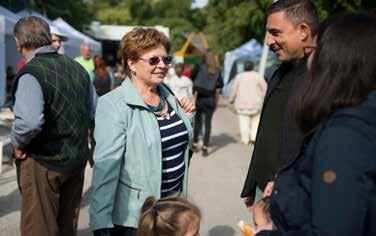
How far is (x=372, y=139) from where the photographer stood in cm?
148

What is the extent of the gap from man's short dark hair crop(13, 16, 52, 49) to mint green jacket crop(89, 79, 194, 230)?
98cm

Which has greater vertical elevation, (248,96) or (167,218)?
(167,218)

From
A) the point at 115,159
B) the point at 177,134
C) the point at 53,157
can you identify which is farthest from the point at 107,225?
the point at 53,157

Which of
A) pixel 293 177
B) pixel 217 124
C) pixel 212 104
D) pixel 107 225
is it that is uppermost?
pixel 293 177

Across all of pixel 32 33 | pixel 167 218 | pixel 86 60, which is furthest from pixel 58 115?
pixel 86 60

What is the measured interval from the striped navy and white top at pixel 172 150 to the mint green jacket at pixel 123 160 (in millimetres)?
82

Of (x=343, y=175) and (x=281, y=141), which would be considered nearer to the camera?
(x=343, y=175)

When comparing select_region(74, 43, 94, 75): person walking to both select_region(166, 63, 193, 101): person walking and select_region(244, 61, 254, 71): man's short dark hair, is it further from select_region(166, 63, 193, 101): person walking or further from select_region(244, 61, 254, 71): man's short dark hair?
select_region(244, 61, 254, 71): man's short dark hair

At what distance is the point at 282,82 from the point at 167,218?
1.13m

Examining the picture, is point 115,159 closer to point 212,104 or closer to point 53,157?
point 53,157

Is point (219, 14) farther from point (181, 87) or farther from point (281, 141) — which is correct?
point (281, 141)

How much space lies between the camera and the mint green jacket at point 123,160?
274cm

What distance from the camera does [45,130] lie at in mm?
3467

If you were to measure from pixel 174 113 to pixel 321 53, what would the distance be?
1574mm
